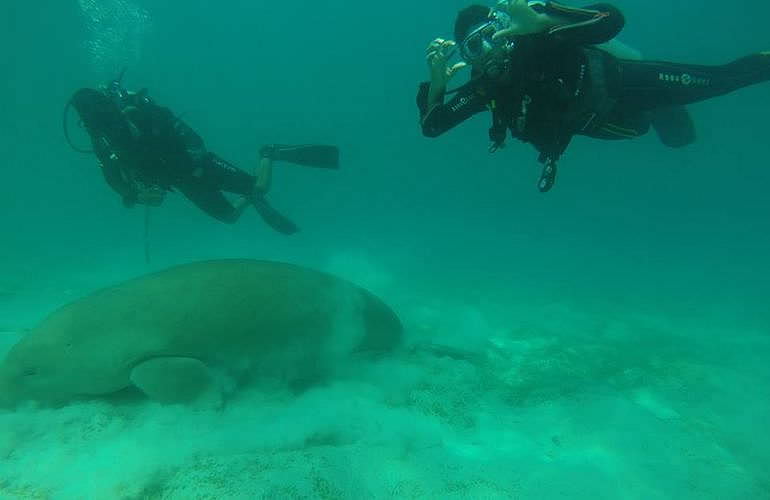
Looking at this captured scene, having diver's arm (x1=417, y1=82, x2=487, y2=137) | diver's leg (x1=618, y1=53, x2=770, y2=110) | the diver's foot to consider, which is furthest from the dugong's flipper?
diver's leg (x1=618, y1=53, x2=770, y2=110)

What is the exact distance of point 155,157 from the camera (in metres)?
7.41

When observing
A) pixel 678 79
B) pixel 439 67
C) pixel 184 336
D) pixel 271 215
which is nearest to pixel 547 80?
pixel 439 67

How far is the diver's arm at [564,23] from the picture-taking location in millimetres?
3814

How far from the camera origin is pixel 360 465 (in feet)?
10.3

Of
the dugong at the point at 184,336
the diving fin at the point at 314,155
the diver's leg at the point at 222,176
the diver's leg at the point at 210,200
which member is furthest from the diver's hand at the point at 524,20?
the diver's leg at the point at 210,200

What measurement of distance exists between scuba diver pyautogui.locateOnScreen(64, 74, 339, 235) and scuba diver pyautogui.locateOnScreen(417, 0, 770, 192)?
4.96m

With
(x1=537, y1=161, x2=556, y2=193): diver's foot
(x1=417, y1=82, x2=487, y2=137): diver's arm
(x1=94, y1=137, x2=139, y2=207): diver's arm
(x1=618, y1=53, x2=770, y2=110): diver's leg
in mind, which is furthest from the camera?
(x1=94, y1=137, x2=139, y2=207): diver's arm

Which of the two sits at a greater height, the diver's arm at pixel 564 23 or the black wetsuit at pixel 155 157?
the diver's arm at pixel 564 23

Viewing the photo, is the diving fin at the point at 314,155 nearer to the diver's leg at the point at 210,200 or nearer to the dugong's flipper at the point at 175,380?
the diver's leg at the point at 210,200

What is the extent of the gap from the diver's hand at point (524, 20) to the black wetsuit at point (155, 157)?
601 cm

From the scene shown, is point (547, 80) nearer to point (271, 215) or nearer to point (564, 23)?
point (564, 23)

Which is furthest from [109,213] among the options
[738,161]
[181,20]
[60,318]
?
[738,161]

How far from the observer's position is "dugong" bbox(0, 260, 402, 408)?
399 cm

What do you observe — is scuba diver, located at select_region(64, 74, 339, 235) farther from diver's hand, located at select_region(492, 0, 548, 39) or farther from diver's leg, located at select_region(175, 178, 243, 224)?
diver's hand, located at select_region(492, 0, 548, 39)
